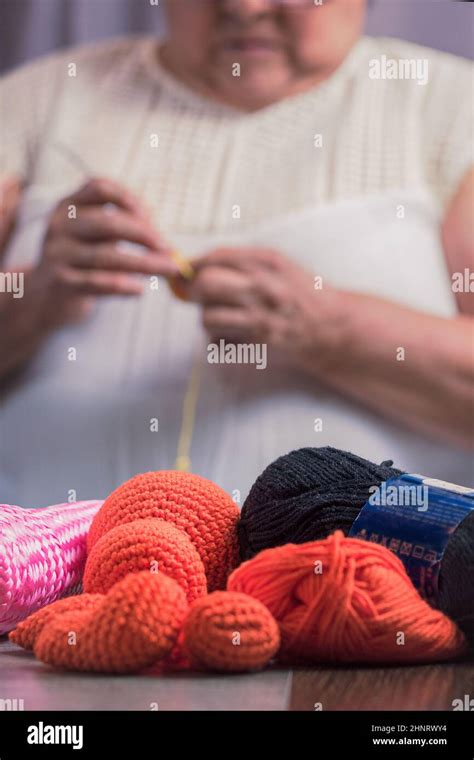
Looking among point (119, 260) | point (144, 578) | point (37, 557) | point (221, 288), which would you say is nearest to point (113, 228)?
point (119, 260)

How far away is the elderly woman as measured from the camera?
1.20m

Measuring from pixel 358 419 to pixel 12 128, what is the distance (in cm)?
63

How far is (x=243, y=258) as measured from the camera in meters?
1.18

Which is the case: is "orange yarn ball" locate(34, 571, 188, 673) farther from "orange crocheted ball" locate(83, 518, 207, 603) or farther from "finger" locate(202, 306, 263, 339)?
"finger" locate(202, 306, 263, 339)

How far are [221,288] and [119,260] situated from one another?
145 millimetres

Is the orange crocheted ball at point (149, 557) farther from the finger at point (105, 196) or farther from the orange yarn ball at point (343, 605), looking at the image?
the finger at point (105, 196)

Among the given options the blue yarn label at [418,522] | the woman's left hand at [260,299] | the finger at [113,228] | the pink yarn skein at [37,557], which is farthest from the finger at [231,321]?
the blue yarn label at [418,522]

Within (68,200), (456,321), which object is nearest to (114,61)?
(68,200)

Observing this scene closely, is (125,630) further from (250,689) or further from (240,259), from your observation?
(240,259)

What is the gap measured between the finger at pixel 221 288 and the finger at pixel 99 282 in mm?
88

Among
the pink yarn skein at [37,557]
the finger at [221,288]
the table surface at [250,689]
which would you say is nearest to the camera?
the table surface at [250,689]

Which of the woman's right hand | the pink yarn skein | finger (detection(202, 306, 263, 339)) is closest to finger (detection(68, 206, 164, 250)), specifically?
the woman's right hand

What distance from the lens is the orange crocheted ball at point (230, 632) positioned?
46 centimetres
